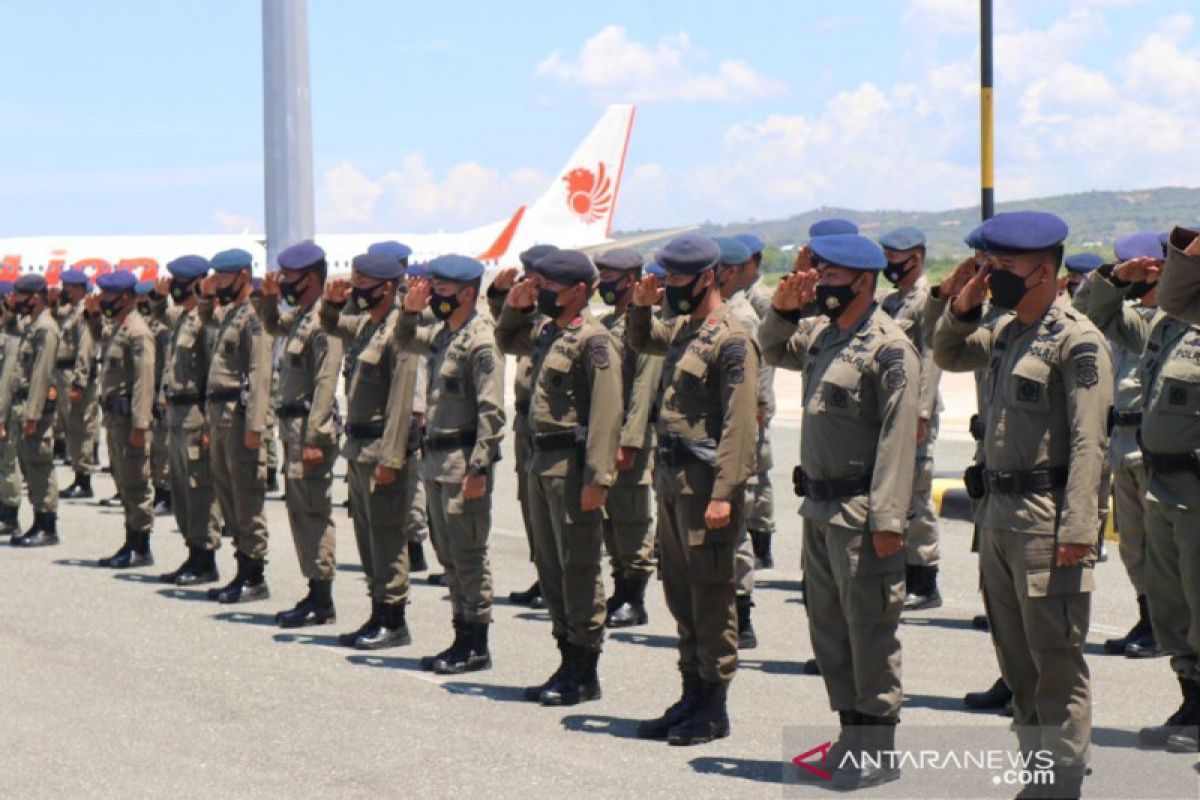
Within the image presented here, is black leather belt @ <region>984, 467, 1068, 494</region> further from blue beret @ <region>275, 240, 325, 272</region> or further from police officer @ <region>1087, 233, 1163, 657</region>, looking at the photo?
blue beret @ <region>275, 240, 325, 272</region>

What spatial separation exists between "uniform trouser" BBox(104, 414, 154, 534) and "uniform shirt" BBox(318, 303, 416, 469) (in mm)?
3030

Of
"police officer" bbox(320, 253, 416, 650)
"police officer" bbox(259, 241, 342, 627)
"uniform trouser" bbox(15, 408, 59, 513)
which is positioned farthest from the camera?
"uniform trouser" bbox(15, 408, 59, 513)

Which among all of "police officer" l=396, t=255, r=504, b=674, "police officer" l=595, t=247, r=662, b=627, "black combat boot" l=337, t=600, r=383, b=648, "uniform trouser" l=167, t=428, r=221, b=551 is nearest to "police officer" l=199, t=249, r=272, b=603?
"uniform trouser" l=167, t=428, r=221, b=551

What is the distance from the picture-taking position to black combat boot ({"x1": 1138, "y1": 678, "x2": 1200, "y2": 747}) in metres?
6.46

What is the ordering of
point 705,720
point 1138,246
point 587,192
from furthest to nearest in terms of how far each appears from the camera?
point 587,192, point 1138,246, point 705,720

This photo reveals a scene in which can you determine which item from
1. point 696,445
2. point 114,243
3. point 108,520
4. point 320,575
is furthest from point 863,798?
point 114,243

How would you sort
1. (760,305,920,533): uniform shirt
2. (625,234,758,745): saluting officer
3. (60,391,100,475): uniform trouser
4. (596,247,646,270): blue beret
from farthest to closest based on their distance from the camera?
(60,391,100,475): uniform trouser → (596,247,646,270): blue beret → (625,234,758,745): saluting officer → (760,305,920,533): uniform shirt

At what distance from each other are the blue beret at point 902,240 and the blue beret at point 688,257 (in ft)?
6.34

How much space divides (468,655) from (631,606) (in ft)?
4.96

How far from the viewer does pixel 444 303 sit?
8000 millimetres

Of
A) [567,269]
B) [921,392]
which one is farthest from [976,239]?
[921,392]

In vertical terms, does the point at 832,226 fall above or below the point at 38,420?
above

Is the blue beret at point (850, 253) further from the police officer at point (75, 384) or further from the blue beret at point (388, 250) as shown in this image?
the police officer at point (75, 384)

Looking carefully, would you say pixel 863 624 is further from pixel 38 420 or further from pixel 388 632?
pixel 38 420
